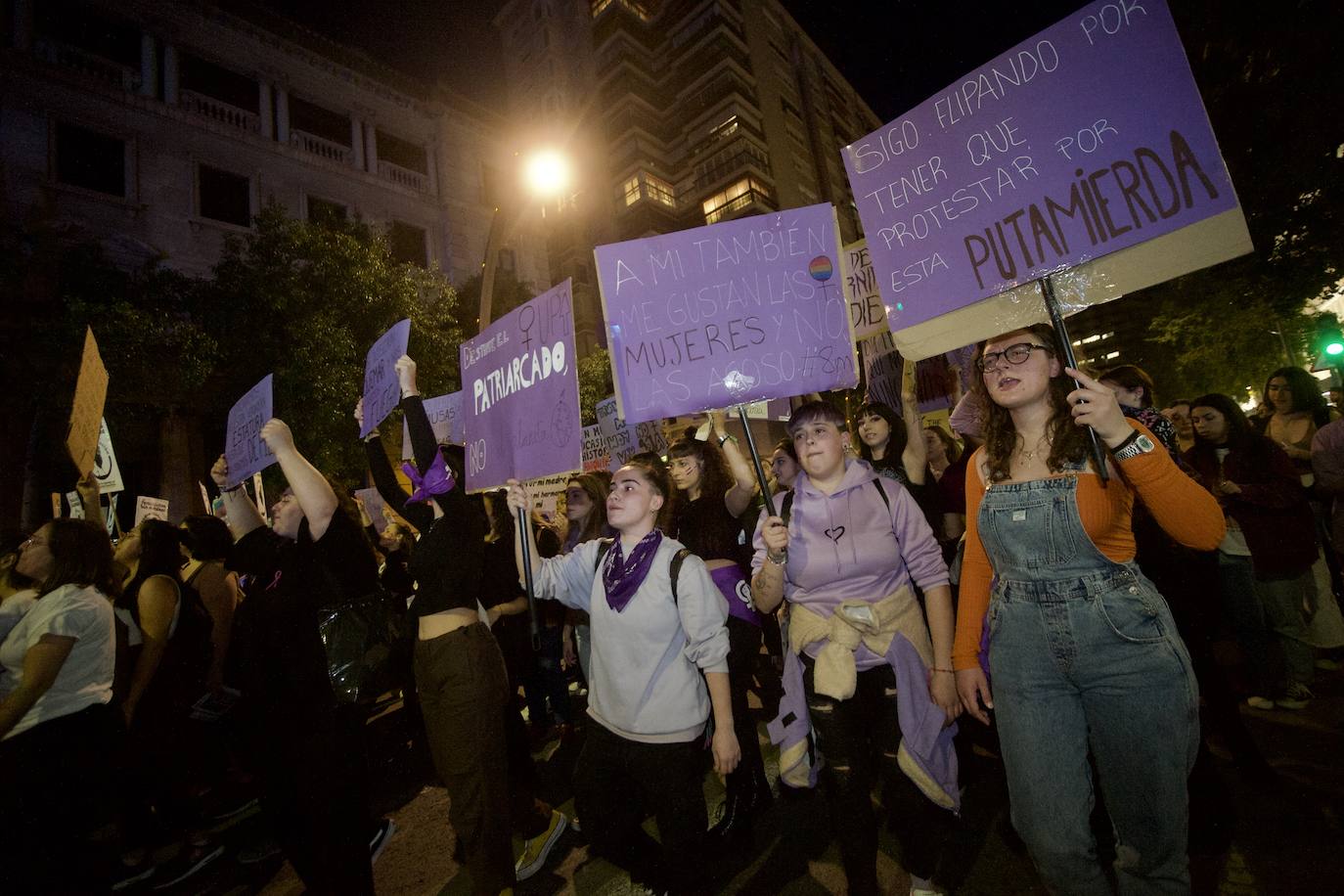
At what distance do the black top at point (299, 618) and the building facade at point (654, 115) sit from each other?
3077cm

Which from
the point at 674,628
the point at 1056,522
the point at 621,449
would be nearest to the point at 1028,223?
the point at 1056,522

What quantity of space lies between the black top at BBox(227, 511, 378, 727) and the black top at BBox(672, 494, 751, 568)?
6.31ft

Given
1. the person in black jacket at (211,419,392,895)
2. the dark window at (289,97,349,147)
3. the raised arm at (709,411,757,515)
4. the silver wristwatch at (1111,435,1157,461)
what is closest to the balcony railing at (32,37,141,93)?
the dark window at (289,97,349,147)

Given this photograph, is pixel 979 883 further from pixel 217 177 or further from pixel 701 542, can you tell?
pixel 217 177

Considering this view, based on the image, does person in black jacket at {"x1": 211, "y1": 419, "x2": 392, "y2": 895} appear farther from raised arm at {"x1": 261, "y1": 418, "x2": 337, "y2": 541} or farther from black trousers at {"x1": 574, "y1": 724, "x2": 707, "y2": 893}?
black trousers at {"x1": 574, "y1": 724, "x2": 707, "y2": 893}

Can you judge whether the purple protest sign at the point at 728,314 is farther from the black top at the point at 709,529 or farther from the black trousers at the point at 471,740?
the black trousers at the point at 471,740

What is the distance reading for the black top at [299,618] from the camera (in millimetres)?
3012

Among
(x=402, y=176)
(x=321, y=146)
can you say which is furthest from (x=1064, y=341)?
(x=402, y=176)

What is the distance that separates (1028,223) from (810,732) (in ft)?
7.95

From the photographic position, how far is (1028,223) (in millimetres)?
2256

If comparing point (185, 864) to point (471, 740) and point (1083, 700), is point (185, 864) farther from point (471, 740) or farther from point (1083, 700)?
point (1083, 700)

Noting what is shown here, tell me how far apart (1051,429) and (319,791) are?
378cm

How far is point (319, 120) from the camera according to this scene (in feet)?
65.9

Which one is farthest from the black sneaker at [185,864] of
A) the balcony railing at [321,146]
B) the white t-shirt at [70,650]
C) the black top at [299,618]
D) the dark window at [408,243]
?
the balcony railing at [321,146]
